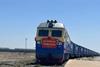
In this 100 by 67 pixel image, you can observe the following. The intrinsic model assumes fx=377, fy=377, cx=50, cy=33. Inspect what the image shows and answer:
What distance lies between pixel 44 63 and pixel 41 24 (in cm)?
341

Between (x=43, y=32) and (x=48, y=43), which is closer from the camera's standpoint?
(x=48, y=43)

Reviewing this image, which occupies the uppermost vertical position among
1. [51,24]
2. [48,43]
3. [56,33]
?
[51,24]

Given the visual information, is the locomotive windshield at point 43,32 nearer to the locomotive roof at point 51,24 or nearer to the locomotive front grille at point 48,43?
the locomotive roof at point 51,24

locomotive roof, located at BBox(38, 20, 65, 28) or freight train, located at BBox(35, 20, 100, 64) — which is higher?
locomotive roof, located at BBox(38, 20, 65, 28)

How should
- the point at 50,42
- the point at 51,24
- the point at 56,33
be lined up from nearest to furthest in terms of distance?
the point at 50,42
the point at 56,33
the point at 51,24

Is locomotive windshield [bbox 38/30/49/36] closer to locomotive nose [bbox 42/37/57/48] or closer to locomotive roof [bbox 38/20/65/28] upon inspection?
locomotive roof [bbox 38/20/65/28]

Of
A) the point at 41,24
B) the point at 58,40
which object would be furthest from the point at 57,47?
the point at 41,24

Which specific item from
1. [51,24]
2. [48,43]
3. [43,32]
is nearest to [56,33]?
[51,24]

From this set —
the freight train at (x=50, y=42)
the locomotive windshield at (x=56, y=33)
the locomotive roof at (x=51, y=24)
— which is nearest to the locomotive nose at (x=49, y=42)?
the freight train at (x=50, y=42)

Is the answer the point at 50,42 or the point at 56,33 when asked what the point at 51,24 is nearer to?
the point at 56,33

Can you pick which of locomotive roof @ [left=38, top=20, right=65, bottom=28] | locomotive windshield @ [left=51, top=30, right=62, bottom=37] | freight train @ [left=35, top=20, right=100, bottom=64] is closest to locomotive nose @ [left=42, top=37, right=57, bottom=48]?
freight train @ [left=35, top=20, right=100, bottom=64]

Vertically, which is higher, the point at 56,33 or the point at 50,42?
the point at 56,33

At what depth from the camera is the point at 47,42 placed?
31.7 meters

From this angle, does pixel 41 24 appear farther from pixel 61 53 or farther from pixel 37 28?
pixel 61 53
